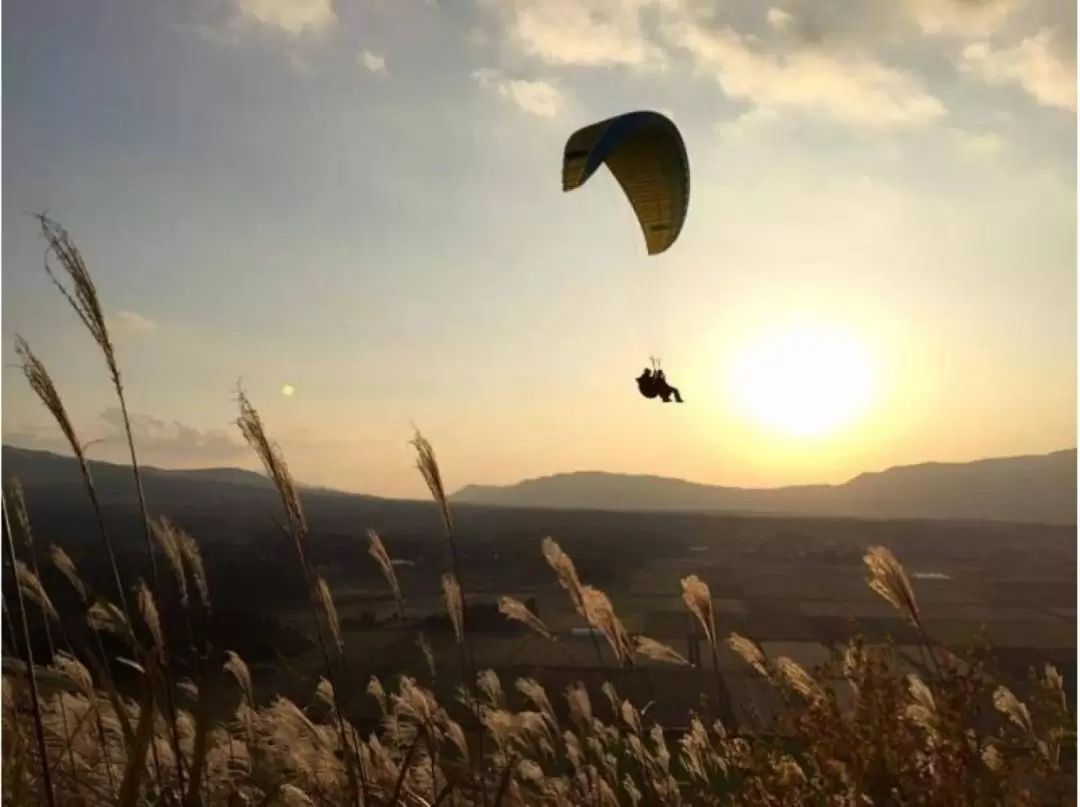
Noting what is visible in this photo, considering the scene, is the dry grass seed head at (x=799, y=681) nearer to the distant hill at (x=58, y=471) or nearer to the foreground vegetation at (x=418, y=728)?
the foreground vegetation at (x=418, y=728)

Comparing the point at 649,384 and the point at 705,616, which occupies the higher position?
the point at 649,384

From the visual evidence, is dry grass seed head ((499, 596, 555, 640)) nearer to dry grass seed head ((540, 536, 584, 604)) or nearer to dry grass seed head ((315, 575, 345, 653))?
dry grass seed head ((540, 536, 584, 604))

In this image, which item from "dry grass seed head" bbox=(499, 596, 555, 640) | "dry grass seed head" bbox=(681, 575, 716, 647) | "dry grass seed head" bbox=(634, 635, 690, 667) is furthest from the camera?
"dry grass seed head" bbox=(499, 596, 555, 640)

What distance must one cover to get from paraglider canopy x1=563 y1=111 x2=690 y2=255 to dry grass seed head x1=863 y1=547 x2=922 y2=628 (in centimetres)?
341

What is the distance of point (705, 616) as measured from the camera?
4027 mm

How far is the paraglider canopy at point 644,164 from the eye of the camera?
6.09 meters

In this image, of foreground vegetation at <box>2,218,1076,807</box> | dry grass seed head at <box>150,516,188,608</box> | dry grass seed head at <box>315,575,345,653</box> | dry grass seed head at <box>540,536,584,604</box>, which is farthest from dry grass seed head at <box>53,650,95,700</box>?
dry grass seed head at <box>540,536,584,604</box>

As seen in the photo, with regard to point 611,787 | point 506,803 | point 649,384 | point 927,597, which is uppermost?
point 649,384

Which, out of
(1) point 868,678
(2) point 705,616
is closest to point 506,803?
(2) point 705,616

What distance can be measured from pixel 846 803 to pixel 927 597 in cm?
6846

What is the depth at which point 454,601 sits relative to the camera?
4.17m

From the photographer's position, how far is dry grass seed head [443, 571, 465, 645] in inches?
161

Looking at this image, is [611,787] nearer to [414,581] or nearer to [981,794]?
[981,794]

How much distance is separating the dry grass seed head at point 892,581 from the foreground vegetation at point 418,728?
1 cm
